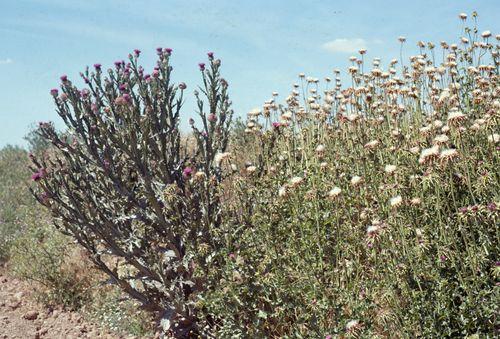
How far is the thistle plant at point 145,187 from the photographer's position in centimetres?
433

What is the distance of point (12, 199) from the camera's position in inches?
445

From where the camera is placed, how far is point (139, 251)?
4.69 meters

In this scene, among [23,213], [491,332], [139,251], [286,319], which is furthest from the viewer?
[23,213]

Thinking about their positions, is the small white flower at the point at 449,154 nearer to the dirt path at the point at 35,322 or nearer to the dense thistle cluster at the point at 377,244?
the dense thistle cluster at the point at 377,244

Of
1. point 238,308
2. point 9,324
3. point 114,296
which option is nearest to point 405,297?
point 238,308

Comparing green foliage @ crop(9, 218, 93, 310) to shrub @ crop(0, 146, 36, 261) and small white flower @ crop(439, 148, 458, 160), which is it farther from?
small white flower @ crop(439, 148, 458, 160)

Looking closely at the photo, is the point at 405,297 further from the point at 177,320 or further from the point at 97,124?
the point at 97,124

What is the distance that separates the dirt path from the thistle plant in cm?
161

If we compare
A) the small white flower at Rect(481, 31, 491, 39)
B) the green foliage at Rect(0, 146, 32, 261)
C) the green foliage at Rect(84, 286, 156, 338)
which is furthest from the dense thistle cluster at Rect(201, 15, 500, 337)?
the green foliage at Rect(0, 146, 32, 261)

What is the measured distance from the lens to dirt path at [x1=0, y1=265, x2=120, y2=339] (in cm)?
608

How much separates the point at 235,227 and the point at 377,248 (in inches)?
46.0

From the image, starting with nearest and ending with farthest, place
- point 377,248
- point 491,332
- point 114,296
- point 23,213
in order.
A: point 491,332, point 377,248, point 114,296, point 23,213

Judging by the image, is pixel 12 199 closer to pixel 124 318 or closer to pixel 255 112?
pixel 124 318

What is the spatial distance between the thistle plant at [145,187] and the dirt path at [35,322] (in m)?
1.61
